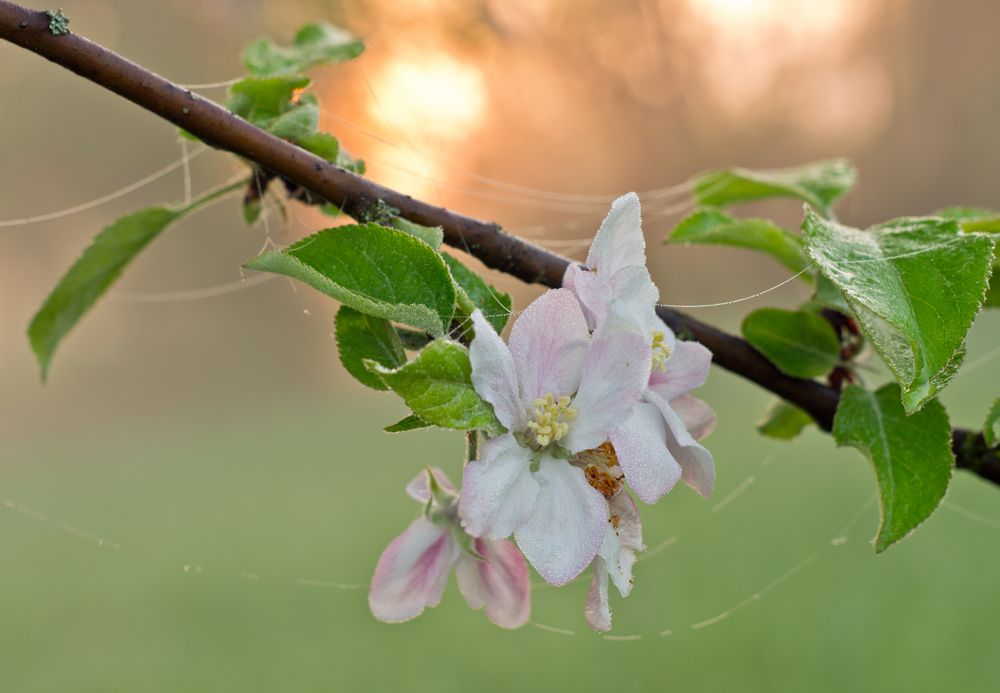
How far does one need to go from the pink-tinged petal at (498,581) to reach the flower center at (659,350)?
3.1 inches

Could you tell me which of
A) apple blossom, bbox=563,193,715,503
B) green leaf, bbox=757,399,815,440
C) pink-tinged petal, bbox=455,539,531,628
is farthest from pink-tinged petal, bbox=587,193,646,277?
green leaf, bbox=757,399,815,440

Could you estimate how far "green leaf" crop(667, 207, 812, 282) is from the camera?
370 mm

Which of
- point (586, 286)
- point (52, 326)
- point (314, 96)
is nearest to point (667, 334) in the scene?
point (586, 286)

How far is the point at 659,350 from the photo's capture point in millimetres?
295

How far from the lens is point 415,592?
311mm

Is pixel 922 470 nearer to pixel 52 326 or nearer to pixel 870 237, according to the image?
pixel 870 237

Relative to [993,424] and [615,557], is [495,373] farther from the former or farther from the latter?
[993,424]

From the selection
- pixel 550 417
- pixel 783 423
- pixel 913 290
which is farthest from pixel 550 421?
pixel 783 423

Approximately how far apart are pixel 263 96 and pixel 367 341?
13 centimetres

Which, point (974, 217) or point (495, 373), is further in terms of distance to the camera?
point (974, 217)

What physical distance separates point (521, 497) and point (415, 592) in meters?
0.08

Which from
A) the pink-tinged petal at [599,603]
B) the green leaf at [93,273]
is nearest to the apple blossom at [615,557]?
the pink-tinged petal at [599,603]

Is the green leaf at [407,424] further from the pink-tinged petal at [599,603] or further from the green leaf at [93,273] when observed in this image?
the green leaf at [93,273]

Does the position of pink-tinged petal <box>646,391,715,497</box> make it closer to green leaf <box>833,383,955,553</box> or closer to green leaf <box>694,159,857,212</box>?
green leaf <box>833,383,955,553</box>
